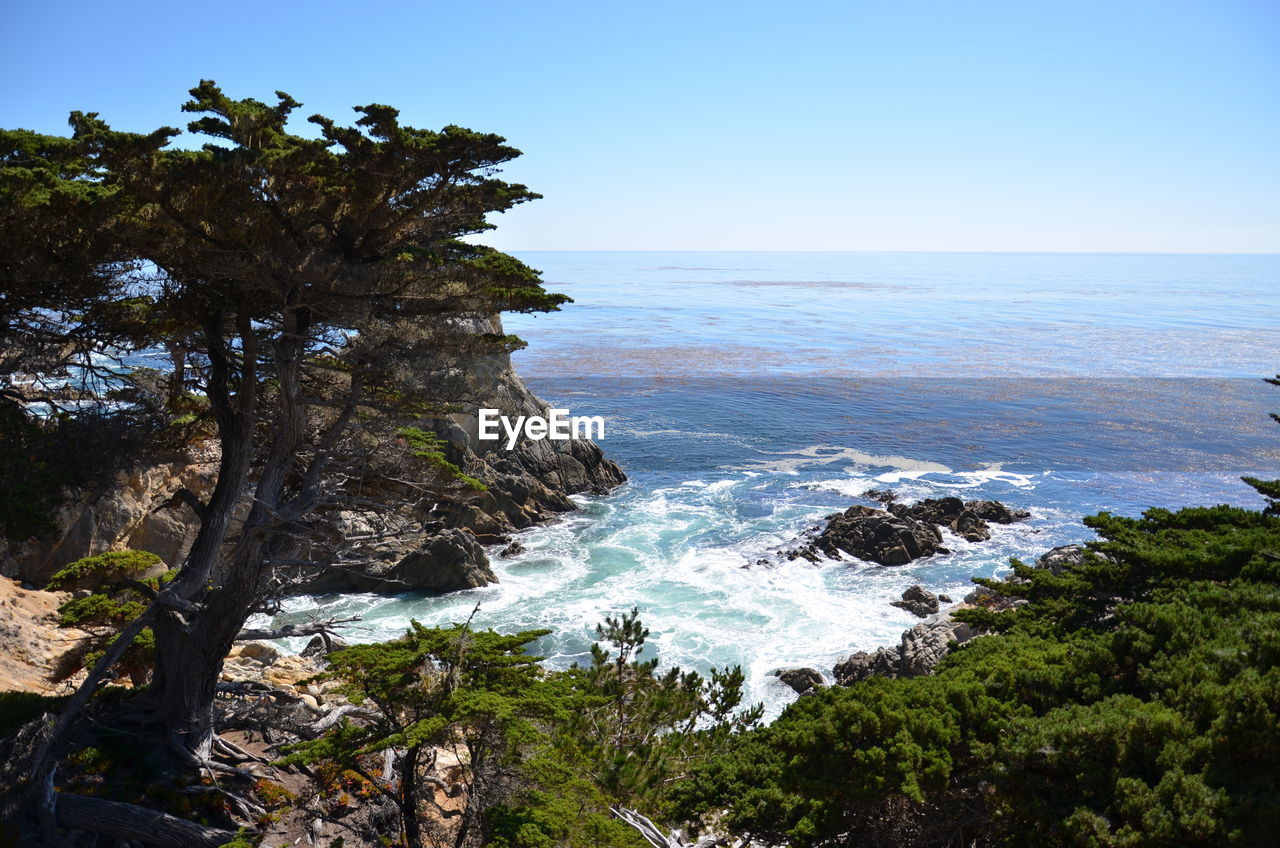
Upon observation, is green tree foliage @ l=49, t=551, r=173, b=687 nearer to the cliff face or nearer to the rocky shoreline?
the cliff face

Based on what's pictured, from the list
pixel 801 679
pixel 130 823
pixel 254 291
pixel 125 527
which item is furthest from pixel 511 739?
pixel 125 527

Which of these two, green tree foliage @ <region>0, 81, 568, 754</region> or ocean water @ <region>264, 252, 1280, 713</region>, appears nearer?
green tree foliage @ <region>0, 81, 568, 754</region>

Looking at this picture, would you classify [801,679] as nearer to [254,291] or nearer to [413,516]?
[413,516]

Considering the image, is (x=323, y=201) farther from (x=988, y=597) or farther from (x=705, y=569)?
(x=705, y=569)

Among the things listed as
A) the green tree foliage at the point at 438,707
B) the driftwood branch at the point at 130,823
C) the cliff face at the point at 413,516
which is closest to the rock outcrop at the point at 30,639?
the cliff face at the point at 413,516

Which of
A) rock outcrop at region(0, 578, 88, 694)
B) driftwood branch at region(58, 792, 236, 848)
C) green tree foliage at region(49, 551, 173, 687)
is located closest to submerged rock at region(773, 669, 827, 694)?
green tree foliage at region(49, 551, 173, 687)

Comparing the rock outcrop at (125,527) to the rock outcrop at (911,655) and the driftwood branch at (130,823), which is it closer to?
the driftwood branch at (130,823)

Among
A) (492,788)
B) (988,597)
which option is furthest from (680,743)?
(988,597)
